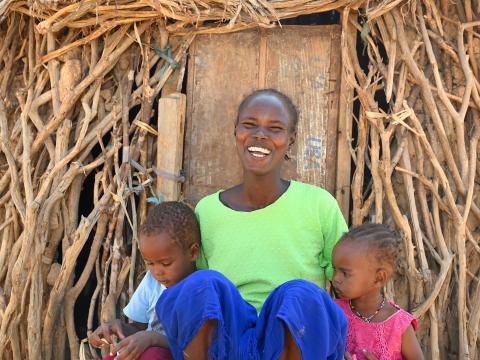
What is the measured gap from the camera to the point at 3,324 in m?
3.06

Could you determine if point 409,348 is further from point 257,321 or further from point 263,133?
point 263,133

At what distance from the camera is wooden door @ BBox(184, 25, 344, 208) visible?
3.03 m

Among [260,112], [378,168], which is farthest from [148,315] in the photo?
[378,168]

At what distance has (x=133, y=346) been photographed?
2246 mm

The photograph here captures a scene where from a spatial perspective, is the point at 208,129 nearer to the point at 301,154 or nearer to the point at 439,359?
the point at 301,154

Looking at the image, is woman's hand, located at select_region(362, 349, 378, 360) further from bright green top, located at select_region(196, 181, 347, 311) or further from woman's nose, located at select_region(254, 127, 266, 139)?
woman's nose, located at select_region(254, 127, 266, 139)

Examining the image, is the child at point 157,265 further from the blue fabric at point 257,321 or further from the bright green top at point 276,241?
the blue fabric at point 257,321

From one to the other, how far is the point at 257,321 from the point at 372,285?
51cm

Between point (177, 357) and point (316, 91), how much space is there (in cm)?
143

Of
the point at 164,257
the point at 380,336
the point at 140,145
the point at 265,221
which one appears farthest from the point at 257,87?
the point at 380,336

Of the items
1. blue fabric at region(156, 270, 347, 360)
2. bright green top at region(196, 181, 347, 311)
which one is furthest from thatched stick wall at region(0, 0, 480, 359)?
blue fabric at region(156, 270, 347, 360)

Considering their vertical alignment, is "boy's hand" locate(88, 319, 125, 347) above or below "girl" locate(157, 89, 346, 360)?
below

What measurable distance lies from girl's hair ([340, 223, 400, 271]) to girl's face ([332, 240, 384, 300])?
0.02 m

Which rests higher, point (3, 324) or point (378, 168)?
point (378, 168)
